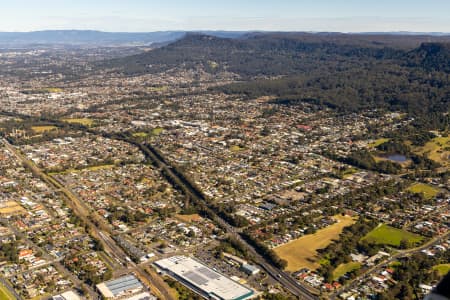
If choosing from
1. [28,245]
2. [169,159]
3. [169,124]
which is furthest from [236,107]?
[28,245]

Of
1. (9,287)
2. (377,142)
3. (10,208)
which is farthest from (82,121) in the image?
(9,287)

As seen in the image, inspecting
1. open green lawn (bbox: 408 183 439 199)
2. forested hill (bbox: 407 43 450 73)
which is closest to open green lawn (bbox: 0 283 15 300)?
open green lawn (bbox: 408 183 439 199)

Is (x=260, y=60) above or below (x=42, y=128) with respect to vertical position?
above

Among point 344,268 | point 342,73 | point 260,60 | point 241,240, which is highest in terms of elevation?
point 260,60

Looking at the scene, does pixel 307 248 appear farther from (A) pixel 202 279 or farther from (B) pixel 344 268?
(A) pixel 202 279

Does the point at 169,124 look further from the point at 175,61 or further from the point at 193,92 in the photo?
the point at 175,61

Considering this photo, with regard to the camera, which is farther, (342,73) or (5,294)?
(342,73)

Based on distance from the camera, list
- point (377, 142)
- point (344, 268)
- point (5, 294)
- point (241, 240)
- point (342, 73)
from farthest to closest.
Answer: point (342, 73) → point (377, 142) → point (241, 240) → point (344, 268) → point (5, 294)
